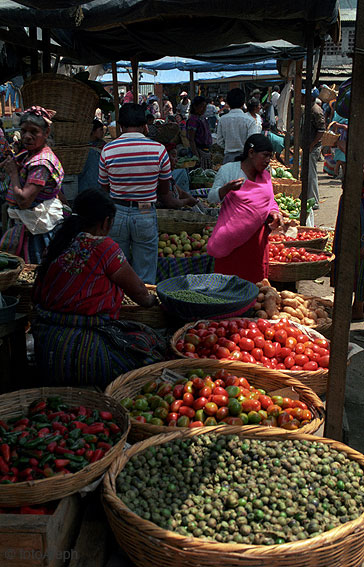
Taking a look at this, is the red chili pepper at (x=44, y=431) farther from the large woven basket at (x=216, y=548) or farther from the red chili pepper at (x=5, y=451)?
the large woven basket at (x=216, y=548)

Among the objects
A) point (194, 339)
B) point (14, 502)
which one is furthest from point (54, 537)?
point (194, 339)

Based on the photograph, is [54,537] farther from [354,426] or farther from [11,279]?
[354,426]

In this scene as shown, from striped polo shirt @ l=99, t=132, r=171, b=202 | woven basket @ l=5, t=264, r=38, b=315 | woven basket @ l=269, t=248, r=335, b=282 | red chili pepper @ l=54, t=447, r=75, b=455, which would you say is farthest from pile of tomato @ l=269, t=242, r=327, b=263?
red chili pepper @ l=54, t=447, r=75, b=455

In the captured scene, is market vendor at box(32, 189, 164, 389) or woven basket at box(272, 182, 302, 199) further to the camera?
woven basket at box(272, 182, 302, 199)

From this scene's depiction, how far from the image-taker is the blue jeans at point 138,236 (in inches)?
185

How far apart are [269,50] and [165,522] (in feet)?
30.8

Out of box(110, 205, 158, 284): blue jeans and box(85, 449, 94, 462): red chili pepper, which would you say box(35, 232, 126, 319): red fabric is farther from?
box(110, 205, 158, 284): blue jeans

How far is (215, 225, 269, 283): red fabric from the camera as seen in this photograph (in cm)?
454

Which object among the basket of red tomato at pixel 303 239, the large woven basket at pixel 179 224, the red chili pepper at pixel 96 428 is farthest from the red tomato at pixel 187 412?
the basket of red tomato at pixel 303 239

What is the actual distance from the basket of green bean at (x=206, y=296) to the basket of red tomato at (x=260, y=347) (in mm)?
109

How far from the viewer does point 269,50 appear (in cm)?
975

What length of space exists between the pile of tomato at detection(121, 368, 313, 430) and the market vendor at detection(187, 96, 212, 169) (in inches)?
328

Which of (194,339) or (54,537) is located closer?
(54,537)

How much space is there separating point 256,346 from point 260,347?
28mm
